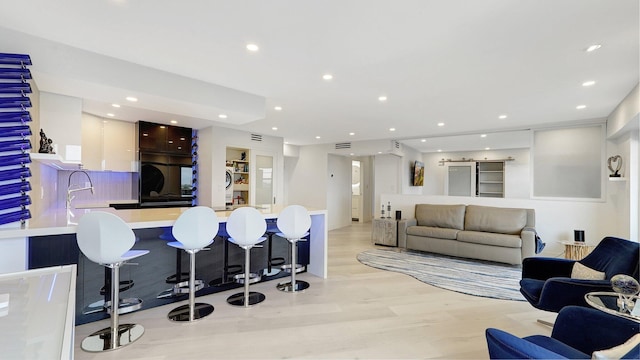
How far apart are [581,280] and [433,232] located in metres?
3.34

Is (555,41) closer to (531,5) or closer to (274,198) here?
(531,5)

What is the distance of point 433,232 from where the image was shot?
561 centimetres

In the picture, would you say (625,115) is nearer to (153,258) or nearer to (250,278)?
(250,278)

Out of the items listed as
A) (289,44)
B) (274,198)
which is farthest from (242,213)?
(274,198)

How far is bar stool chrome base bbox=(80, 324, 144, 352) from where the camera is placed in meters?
2.30

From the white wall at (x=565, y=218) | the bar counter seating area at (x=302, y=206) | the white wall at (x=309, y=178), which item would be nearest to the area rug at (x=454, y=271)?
the bar counter seating area at (x=302, y=206)

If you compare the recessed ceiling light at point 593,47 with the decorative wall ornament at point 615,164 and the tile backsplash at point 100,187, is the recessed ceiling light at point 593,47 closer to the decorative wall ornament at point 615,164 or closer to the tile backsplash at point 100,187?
the decorative wall ornament at point 615,164

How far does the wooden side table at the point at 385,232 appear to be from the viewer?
621 centimetres

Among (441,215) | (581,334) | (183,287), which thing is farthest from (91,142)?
(441,215)

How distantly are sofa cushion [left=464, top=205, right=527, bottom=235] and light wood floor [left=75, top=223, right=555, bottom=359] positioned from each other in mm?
2173

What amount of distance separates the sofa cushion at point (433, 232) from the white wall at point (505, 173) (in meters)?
3.92

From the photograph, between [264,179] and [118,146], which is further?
[264,179]

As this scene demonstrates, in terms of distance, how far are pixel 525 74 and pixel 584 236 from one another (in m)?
3.56

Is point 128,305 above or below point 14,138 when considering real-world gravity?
below
